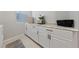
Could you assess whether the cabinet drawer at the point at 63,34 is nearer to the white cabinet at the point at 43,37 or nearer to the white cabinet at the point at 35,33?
the white cabinet at the point at 43,37

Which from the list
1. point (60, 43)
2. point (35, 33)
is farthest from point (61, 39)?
point (35, 33)

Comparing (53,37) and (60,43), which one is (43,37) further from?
(60,43)

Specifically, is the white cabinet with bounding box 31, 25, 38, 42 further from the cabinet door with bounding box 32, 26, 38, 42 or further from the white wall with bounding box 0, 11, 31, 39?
the white wall with bounding box 0, 11, 31, 39

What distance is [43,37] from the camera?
165cm

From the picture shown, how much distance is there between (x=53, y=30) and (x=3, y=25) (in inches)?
26.0

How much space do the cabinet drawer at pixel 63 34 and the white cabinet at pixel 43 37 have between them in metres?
0.22

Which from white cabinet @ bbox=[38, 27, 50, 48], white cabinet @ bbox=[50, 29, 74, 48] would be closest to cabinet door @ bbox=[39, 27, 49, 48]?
white cabinet @ bbox=[38, 27, 50, 48]

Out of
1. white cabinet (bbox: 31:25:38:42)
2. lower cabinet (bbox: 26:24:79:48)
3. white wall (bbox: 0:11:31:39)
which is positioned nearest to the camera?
lower cabinet (bbox: 26:24:79:48)

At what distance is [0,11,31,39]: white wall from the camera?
1390 millimetres

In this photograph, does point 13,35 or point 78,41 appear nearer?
point 78,41
